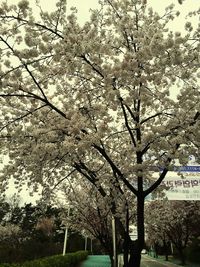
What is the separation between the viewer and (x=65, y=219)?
24.2 metres

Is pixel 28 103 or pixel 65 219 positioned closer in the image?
pixel 28 103

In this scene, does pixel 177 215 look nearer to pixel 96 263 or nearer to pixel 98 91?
pixel 96 263

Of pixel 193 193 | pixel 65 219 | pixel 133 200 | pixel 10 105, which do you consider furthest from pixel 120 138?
pixel 65 219

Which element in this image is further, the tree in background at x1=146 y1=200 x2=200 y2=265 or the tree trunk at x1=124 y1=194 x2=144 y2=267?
the tree in background at x1=146 y1=200 x2=200 y2=265

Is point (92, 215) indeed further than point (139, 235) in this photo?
Yes

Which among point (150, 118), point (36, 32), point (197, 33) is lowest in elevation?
point (150, 118)

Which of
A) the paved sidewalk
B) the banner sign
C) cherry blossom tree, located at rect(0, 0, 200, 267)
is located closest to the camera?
cherry blossom tree, located at rect(0, 0, 200, 267)

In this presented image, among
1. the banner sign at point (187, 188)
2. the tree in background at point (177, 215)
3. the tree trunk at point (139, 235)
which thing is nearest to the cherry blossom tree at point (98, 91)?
the tree trunk at point (139, 235)

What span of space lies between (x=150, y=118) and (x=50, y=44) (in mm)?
3269

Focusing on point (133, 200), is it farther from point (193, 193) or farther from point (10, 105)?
point (10, 105)

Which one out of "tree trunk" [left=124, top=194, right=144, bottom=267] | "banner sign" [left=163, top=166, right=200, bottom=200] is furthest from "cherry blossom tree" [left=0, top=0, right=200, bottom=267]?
"banner sign" [left=163, top=166, right=200, bottom=200]

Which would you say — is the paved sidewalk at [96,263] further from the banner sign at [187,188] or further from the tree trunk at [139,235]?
the tree trunk at [139,235]

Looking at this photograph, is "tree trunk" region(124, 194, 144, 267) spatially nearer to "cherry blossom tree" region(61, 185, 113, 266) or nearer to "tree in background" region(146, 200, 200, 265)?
"cherry blossom tree" region(61, 185, 113, 266)

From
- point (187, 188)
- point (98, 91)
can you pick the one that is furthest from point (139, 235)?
point (187, 188)
